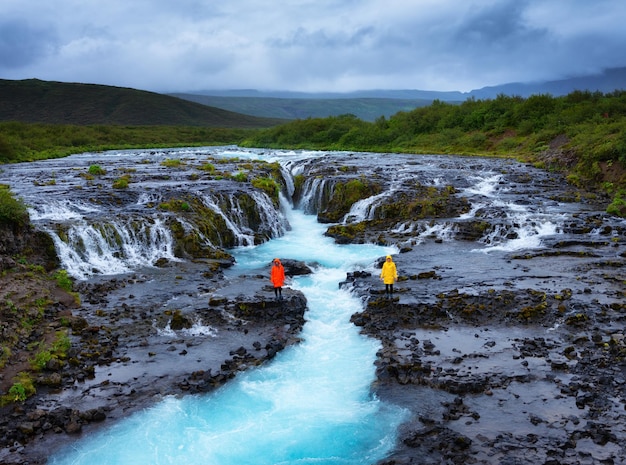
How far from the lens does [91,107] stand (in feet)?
576

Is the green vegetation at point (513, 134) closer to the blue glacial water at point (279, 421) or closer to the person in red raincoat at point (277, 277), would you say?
the person in red raincoat at point (277, 277)

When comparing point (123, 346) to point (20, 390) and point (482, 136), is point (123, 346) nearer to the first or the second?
point (20, 390)

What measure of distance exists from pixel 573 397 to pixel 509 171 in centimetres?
3514

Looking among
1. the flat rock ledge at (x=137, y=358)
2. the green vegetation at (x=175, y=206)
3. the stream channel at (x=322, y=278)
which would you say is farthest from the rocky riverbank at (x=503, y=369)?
the green vegetation at (x=175, y=206)

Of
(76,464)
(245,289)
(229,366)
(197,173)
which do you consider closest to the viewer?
(76,464)

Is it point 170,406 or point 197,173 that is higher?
point 197,173

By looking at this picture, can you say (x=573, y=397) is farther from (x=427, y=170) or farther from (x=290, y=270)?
(x=427, y=170)

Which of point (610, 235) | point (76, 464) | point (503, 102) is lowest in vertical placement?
point (76, 464)

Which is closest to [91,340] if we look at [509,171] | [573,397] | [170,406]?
[170,406]

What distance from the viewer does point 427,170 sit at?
45562mm

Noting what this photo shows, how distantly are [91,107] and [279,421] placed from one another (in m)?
186

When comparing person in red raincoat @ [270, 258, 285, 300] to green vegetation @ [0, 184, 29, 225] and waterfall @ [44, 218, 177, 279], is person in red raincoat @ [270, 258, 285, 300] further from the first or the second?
green vegetation @ [0, 184, 29, 225]

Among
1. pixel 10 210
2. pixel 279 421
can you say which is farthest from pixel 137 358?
pixel 10 210

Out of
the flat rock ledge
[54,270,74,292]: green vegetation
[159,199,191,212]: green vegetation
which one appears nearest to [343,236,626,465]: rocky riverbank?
the flat rock ledge
